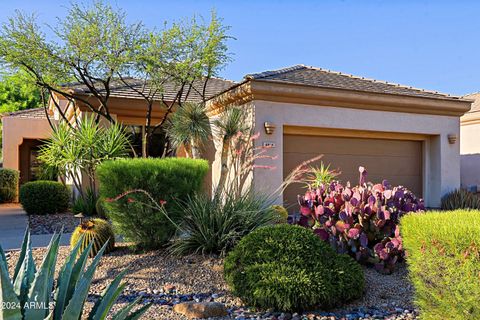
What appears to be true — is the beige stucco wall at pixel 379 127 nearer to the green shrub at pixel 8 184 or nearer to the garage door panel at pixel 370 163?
the garage door panel at pixel 370 163

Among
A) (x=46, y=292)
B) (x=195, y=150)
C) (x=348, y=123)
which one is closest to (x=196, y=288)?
(x=46, y=292)

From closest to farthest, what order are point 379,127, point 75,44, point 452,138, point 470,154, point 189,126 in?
point 189,126, point 75,44, point 379,127, point 452,138, point 470,154

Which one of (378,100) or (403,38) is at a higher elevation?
(403,38)

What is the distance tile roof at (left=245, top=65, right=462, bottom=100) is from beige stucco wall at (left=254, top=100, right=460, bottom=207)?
2.13ft

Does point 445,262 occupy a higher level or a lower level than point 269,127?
lower

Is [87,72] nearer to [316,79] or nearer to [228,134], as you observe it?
[228,134]

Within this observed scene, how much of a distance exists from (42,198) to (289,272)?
33.0 feet

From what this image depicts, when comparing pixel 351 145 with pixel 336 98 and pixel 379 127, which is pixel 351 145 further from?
pixel 336 98

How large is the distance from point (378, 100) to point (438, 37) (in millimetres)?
2411

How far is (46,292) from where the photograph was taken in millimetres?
2090

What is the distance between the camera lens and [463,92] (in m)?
23.2

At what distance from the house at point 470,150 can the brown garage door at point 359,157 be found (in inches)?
168

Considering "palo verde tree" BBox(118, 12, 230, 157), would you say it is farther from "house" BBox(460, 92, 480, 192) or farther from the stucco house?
"house" BBox(460, 92, 480, 192)

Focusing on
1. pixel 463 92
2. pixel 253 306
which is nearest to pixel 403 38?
pixel 253 306
